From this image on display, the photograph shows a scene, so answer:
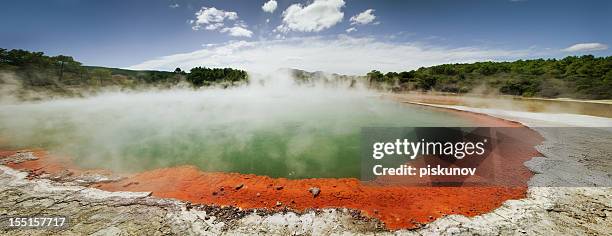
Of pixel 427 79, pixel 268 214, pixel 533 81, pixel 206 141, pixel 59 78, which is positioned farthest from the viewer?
pixel 427 79

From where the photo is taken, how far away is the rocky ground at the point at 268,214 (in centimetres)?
480

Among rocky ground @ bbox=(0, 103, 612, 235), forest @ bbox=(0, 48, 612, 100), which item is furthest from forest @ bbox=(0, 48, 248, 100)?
rocky ground @ bbox=(0, 103, 612, 235)

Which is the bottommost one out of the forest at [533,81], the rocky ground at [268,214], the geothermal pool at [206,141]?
the rocky ground at [268,214]

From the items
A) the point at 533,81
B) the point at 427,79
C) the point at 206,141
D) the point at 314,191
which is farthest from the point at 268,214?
the point at 427,79

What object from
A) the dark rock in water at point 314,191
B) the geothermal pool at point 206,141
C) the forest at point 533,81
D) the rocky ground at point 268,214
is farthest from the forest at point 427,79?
the dark rock in water at point 314,191

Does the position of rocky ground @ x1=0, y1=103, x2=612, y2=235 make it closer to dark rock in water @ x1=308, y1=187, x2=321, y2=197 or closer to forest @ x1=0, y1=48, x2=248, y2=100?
dark rock in water @ x1=308, y1=187, x2=321, y2=197

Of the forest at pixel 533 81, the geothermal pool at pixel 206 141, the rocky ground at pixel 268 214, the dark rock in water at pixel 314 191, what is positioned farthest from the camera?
the forest at pixel 533 81

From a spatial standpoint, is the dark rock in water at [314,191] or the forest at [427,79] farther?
the forest at [427,79]

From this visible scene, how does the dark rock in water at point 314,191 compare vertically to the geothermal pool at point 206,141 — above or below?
below

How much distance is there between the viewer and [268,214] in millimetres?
5469

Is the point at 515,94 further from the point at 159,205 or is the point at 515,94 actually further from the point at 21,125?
the point at 21,125

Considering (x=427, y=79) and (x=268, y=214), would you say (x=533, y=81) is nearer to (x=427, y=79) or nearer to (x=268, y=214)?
(x=427, y=79)

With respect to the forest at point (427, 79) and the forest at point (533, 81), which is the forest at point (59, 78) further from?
the forest at point (533, 81)

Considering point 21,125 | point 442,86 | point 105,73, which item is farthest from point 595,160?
point 105,73
